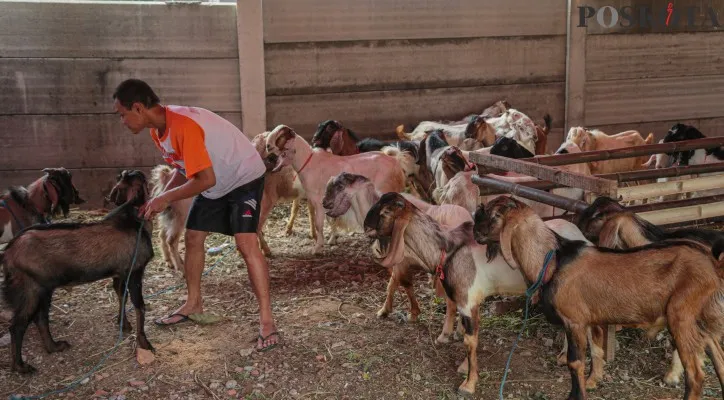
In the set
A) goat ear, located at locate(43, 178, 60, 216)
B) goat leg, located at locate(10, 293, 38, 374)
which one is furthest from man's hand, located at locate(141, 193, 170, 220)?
goat ear, located at locate(43, 178, 60, 216)

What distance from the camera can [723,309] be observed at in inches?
138

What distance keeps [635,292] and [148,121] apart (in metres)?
3.11

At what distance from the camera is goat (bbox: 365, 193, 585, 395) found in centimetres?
427

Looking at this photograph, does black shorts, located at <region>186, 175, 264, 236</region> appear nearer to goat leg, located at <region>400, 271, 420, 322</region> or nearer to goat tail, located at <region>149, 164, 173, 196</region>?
goat leg, located at <region>400, 271, 420, 322</region>

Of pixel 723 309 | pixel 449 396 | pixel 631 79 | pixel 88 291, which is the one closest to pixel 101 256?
pixel 88 291

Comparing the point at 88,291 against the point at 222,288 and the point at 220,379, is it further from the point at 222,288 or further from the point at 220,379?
the point at 220,379

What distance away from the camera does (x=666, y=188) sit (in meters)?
5.43

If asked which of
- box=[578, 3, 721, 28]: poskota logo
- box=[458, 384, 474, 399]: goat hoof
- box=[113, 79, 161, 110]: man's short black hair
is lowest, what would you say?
box=[458, 384, 474, 399]: goat hoof

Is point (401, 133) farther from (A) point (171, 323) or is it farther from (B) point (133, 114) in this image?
(B) point (133, 114)

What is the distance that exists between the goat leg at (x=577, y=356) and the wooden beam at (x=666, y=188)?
4.92ft

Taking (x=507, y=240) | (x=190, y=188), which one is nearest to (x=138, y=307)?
(x=190, y=188)

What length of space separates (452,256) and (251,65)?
603cm

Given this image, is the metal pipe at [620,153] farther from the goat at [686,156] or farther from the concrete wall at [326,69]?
the concrete wall at [326,69]

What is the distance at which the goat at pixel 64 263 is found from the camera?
454 centimetres
